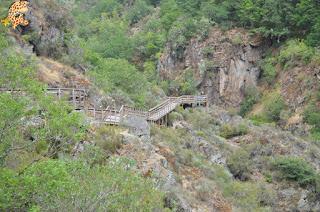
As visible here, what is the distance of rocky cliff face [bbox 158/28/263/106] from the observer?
6556 cm

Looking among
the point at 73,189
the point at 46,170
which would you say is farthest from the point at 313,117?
the point at 46,170

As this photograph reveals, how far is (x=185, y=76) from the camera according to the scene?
66.4 metres

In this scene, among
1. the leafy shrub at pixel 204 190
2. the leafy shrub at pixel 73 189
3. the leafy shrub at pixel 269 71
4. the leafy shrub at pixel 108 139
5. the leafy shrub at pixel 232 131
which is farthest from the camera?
the leafy shrub at pixel 269 71

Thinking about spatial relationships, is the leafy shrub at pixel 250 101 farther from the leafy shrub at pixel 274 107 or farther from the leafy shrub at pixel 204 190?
the leafy shrub at pixel 204 190

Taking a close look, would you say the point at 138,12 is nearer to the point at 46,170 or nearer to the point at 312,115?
the point at 312,115

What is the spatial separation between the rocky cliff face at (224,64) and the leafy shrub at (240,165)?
26.5 m

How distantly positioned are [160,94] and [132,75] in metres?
5.91

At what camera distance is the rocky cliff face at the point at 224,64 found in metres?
65.6

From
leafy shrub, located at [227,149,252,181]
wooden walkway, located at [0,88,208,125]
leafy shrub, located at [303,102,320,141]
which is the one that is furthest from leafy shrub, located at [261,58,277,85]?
leafy shrub, located at [227,149,252,181]

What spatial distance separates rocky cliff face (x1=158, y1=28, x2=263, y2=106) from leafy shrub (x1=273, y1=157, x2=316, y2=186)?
26.3 metres

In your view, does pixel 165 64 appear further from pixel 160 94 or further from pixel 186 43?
pixel 160 94

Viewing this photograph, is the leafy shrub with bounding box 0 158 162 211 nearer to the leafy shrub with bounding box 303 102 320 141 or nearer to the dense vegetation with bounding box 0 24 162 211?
the dense vegetation with bounding box 0 24 162 211

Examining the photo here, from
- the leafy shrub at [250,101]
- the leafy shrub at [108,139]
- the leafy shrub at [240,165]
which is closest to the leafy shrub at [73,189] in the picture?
the leafy shrub at [108,139]

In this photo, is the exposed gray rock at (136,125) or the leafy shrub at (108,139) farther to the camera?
the exposed gray rock at (136,125)
